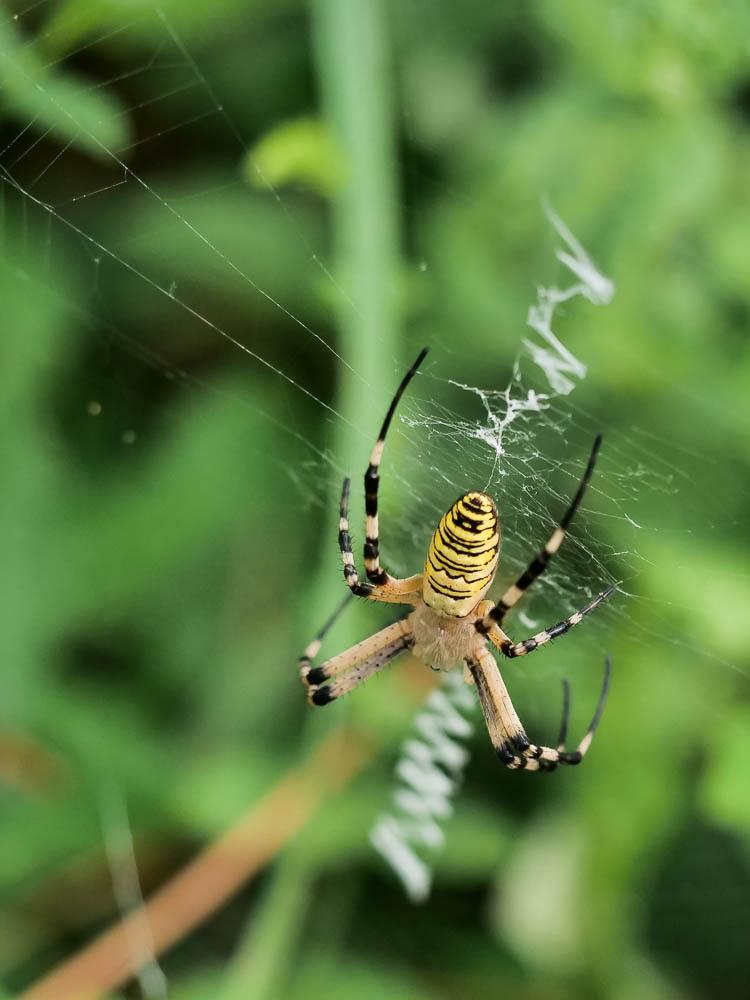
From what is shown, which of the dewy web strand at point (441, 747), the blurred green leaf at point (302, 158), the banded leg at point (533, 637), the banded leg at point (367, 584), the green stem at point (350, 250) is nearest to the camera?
the banded leg at point (533, 637)

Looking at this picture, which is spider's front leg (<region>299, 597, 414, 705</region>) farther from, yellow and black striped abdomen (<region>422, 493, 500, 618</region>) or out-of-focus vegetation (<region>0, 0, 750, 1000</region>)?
yellow and black striped abdomen (<region>422, 493, 500, 618</region>)

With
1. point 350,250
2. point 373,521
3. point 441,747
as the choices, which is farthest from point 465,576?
point 441,747

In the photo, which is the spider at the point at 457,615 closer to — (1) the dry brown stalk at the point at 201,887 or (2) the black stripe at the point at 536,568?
(2) the black stripe at the point at 536,568

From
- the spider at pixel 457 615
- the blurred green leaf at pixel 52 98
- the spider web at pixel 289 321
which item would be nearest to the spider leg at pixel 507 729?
the spider at pixel 457 615

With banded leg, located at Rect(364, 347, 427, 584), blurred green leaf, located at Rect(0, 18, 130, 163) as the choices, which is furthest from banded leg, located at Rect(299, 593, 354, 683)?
blurred green leaf, located at Rect(0, 18, 130, 163)

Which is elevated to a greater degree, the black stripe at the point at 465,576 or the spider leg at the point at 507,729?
the black stripe at the point at 465,576

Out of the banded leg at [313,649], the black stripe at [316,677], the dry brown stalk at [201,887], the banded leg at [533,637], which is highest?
the banded leg at [533,637]

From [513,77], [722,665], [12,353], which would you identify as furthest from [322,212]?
[722,665]

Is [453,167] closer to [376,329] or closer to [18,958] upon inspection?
[376,329]

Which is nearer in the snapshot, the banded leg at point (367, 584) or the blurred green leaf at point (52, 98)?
the blurred green leaf at point (52, 98)
